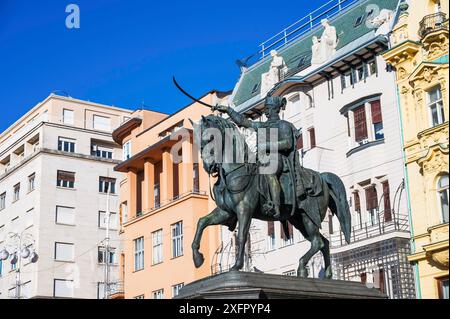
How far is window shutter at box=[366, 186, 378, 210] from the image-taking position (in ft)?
129

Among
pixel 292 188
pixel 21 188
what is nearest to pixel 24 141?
pixel 21 188

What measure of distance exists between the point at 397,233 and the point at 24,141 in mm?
48433

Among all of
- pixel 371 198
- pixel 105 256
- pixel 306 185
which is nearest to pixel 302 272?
pixel 306 185

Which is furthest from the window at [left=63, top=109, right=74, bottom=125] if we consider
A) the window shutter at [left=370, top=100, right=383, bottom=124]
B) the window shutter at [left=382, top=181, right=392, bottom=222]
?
the window shutter at [left=382, top=181, right=392, bottom=222]

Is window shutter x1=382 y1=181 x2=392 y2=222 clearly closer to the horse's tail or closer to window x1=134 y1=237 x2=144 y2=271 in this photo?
window x1=134 y1=237 x2=144 y2=271

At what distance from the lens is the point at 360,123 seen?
40938 millimetres

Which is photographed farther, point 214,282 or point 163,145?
point 163,145

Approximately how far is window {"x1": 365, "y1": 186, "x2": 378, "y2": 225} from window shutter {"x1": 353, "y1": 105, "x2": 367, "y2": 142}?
250cm

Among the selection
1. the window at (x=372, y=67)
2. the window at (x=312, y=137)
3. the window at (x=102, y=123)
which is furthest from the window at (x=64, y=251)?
the window at (x=372, y=67)

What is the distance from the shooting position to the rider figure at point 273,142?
671 inches

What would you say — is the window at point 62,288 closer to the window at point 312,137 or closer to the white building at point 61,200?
the white building at point 61,200

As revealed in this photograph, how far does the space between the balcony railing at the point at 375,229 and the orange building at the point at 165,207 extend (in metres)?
10.7

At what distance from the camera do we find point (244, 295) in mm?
15117

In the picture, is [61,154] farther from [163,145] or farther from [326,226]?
[326,226]
